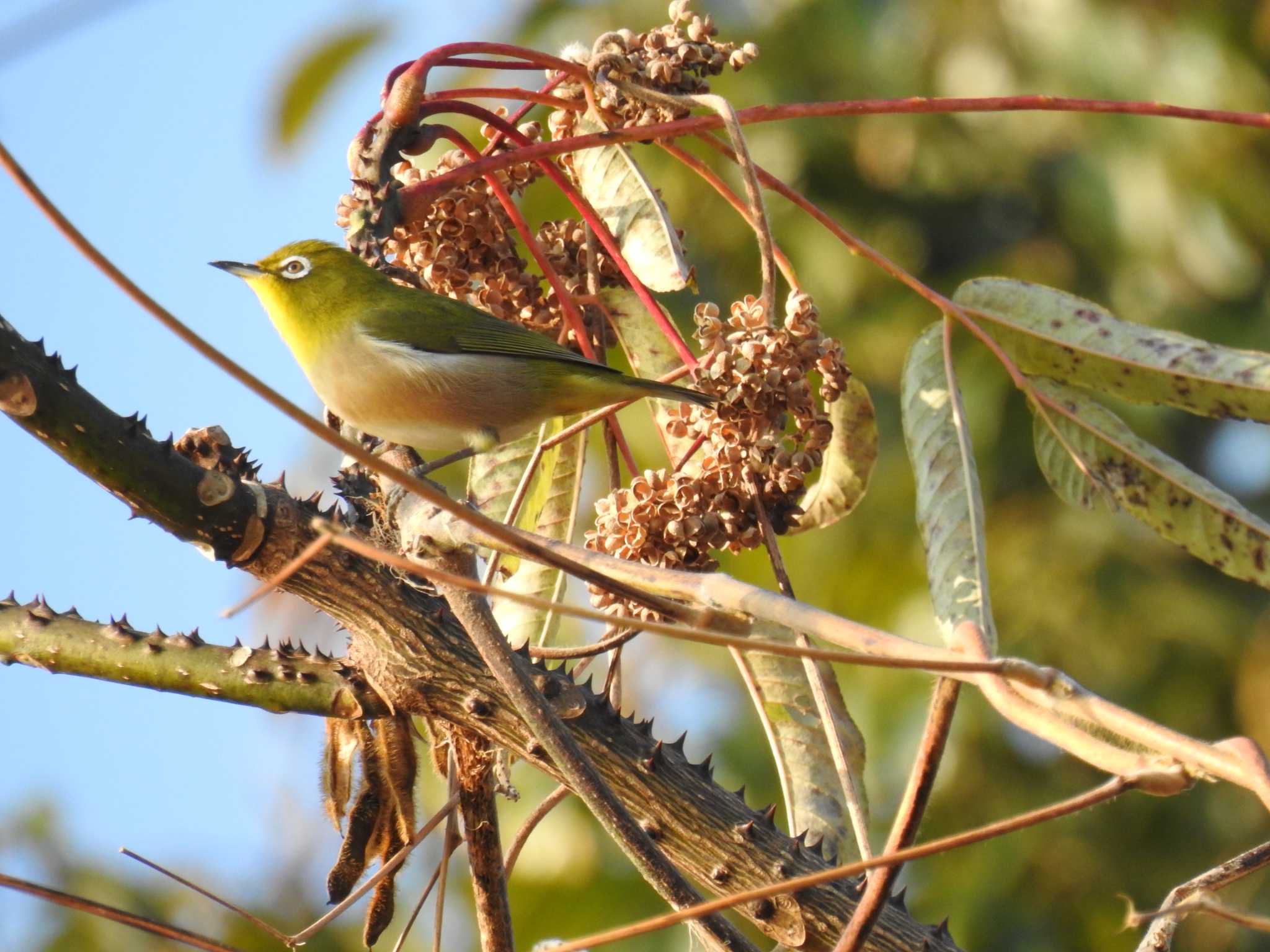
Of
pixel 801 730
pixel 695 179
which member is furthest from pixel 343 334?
pixel 695 179

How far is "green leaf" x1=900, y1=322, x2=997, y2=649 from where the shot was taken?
2.24 meters

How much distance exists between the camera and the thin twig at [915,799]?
127cm

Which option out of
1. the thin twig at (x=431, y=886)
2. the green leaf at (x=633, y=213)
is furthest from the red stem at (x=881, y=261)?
the thin twig at (x=431, y=886)

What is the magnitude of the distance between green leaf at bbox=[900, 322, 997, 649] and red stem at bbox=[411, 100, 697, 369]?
0.47 meters

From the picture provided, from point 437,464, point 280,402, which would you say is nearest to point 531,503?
point 437,464

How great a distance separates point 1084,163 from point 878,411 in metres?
2.41

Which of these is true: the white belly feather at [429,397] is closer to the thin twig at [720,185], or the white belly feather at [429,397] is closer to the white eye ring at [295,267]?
the white eye ring at [295,267]

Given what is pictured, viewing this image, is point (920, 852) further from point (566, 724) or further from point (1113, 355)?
point (1113, 355)

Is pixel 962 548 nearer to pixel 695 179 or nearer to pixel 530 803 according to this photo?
pixel 530 803

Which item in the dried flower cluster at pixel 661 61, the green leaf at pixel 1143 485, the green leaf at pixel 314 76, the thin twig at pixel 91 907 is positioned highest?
the green leaf at pixel 314 76

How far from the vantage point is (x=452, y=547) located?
1.93 metres

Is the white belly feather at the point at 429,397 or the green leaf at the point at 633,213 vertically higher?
the green leaf at the point at 633,213

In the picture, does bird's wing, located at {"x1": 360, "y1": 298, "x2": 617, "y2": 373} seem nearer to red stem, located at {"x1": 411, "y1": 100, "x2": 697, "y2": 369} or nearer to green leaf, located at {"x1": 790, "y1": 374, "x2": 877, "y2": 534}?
red stem, located at {"x1": 411, "y1": 100, "x2": 697, "y2": 369}

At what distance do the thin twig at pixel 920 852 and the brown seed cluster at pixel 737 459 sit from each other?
0.89 m
